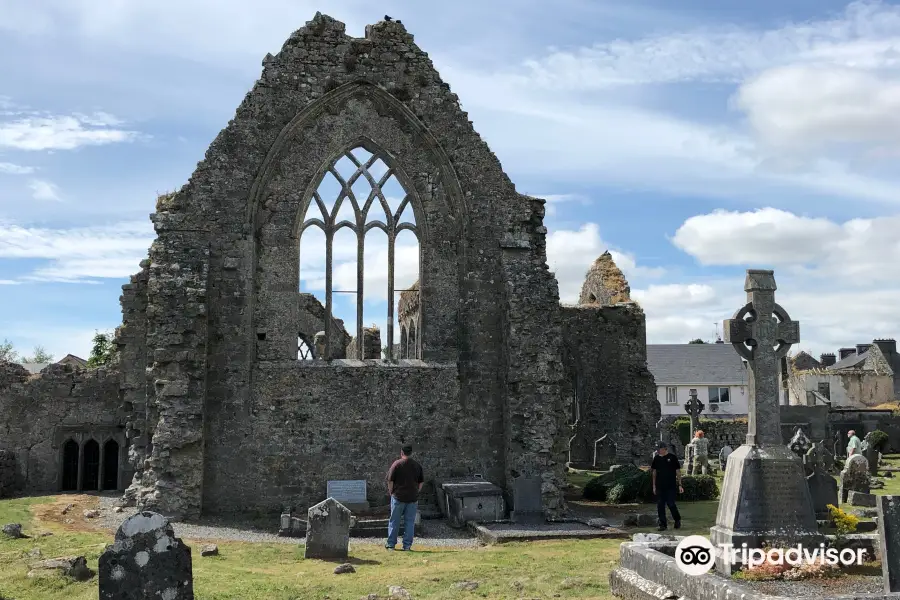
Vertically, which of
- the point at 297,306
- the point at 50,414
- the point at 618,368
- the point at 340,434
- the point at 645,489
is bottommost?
the point at 645,489

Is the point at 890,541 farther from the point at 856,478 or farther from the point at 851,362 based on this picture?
the point at 851,362

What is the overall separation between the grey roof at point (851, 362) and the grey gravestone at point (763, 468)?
47907 millimetres

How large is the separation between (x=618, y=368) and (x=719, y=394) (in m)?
28.8

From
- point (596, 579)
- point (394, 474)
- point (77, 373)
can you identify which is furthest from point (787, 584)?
point (77, 373)

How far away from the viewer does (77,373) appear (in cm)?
1888

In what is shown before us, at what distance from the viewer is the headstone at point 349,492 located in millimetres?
14742

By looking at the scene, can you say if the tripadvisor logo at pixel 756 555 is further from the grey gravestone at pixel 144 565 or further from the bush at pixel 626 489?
the bush at pixel 626 489

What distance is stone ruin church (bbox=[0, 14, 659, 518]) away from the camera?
584 inches

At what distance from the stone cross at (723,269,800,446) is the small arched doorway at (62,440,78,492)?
14.8 metres

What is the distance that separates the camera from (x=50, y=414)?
18.7 meters

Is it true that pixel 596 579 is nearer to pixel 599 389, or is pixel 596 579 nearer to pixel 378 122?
pixel 378 122

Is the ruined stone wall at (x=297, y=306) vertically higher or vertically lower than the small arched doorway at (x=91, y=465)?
higher

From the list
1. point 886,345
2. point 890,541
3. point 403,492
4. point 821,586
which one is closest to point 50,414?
point 403,492

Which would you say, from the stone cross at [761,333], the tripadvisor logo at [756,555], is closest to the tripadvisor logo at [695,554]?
the tripadvisor logo at [756,555]
